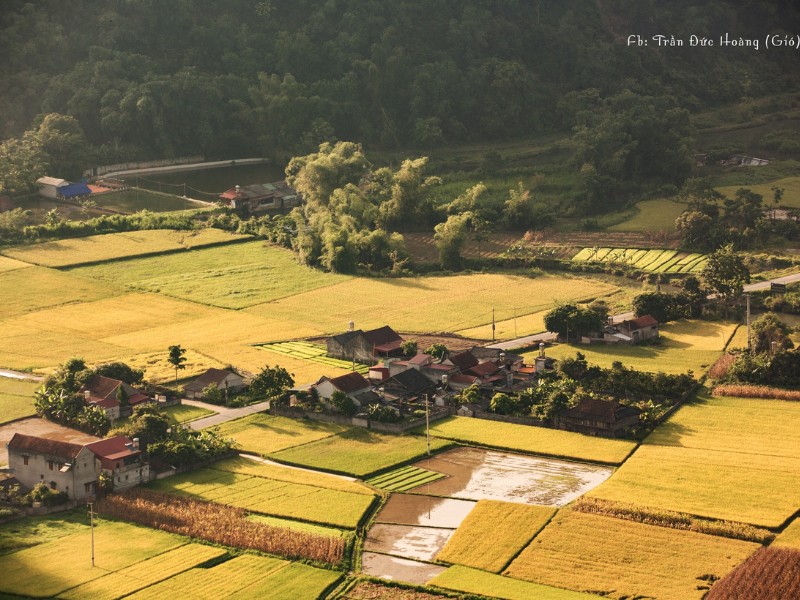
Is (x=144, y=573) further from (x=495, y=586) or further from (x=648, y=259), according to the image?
(x=648, y=259)

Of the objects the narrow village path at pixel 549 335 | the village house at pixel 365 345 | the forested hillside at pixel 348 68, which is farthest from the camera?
the forested hillside at pixel 348 68

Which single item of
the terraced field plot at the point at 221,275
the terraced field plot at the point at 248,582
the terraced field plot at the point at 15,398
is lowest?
the terraced field plot at the point at 248,582

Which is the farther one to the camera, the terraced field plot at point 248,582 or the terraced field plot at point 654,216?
the terraced field plot at point 654,216

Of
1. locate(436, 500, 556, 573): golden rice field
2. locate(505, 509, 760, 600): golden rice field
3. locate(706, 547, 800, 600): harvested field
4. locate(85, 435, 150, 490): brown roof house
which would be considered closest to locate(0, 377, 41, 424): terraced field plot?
locate(85, 435, 150, 490): brown roof house

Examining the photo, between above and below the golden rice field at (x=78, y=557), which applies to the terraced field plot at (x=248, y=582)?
below

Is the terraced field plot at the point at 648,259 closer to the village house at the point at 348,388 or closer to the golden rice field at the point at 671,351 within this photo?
the golden rice field at the point at 671,351

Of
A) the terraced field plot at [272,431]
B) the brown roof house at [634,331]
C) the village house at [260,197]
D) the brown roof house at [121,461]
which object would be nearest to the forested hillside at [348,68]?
the village house at [260,197]
